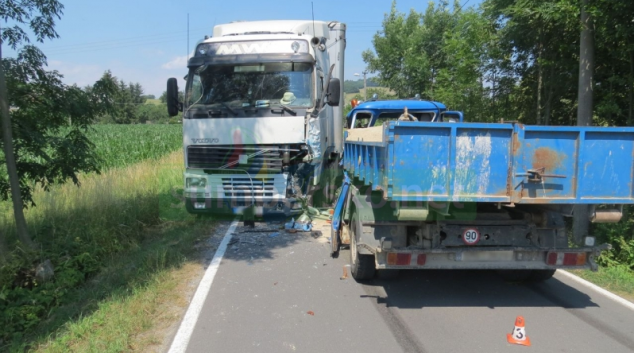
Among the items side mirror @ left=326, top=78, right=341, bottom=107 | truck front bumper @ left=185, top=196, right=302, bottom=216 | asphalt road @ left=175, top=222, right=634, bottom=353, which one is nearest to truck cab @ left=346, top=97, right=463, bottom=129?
side mirror @ left=326, top=78, right=341, bottom=107

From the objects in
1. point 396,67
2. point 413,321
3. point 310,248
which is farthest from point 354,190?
point 396,67

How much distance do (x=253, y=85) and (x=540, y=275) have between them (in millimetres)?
5100

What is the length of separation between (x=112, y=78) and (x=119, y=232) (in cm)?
254

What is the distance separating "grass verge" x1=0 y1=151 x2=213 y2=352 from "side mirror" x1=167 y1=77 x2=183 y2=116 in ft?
6.71

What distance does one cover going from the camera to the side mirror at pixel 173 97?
310 inches

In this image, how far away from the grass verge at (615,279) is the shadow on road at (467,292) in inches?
17.9

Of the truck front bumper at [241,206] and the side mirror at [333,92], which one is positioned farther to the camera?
the side mirror at [333,92]

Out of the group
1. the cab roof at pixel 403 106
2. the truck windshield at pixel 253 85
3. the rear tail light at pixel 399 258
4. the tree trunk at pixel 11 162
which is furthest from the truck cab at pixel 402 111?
the tree trunk at pixel 11 162

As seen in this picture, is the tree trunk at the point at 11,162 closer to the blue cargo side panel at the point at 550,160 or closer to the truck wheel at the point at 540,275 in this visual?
the blue cargo side panel at the point at 550,160

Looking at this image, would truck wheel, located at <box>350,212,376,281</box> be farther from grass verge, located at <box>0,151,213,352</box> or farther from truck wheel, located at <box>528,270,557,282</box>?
grass verge, located at <box>0,151,213,352</box>

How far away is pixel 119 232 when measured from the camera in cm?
780

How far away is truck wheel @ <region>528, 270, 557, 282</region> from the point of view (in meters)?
5.59

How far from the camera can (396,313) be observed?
4.89m

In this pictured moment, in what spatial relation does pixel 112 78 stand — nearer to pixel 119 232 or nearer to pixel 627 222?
pixel 119 232
